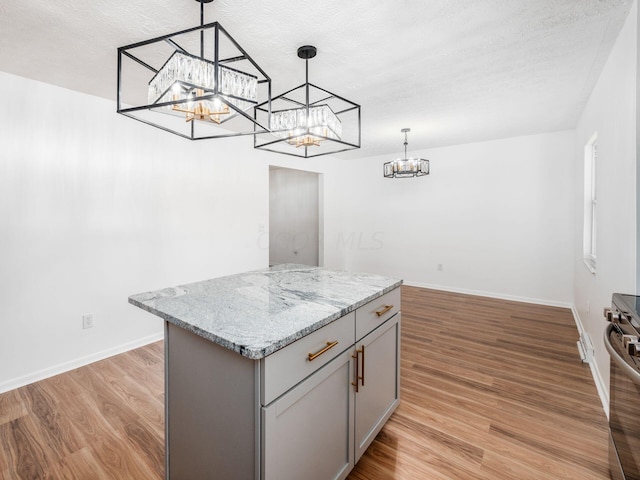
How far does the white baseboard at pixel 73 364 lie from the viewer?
2398 mm

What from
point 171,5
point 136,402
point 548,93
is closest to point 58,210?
point 136,402

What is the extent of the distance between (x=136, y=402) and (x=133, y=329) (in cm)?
112

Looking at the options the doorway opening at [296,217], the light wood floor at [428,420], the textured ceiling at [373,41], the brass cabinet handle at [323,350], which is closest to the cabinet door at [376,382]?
the light wood floor at [428,420]

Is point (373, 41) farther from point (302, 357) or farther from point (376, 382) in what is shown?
point (376, 382)

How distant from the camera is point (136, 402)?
7.14ft

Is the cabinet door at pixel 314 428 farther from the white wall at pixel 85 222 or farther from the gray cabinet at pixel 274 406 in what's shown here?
the white wall at pixel 85 222

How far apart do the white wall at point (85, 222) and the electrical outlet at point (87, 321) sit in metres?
0.04

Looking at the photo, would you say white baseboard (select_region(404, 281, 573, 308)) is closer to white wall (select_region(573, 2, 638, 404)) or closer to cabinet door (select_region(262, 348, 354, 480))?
white wall (select_region(573, 2, 638, 404))

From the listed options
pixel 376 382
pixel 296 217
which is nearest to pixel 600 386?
pixel 376 382

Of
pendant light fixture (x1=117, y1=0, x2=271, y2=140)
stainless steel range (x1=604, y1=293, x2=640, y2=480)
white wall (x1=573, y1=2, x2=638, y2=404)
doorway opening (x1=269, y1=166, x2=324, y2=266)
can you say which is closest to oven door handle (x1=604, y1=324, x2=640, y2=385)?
stainless steel range (x1=604, y1=293, x2=640, y2=480)

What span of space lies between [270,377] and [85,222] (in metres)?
Result: 2.63

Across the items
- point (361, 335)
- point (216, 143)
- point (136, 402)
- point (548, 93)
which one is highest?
point (548, 93)

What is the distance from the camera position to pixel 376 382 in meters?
1.76

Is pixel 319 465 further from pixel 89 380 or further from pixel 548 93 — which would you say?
pixel 548 93
